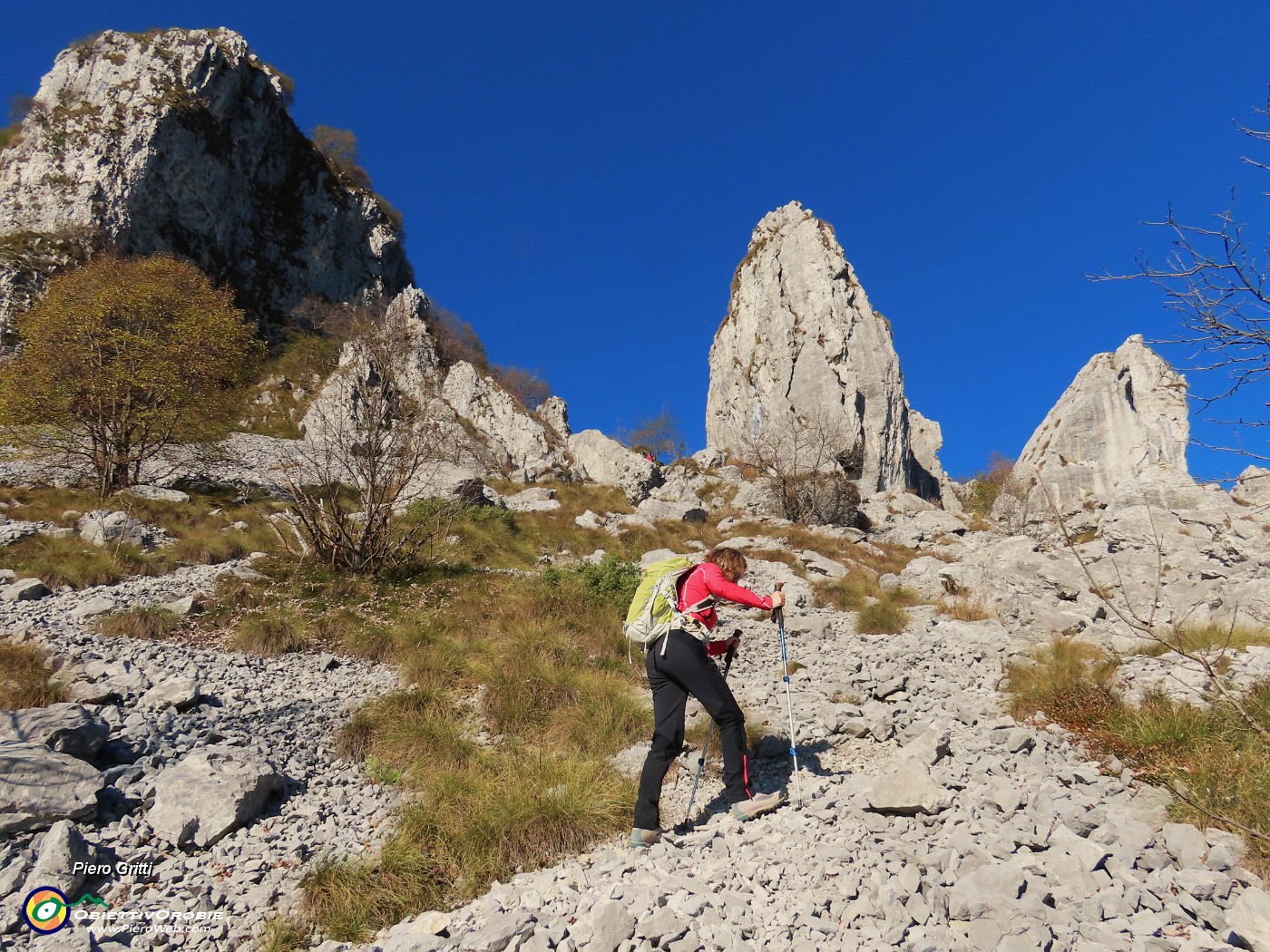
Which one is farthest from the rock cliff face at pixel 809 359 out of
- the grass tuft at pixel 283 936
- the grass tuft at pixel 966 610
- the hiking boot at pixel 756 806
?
the grass tuft at pixel 283 936

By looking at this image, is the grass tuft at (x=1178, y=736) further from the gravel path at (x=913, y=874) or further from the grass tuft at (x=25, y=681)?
the grass tuft at (x=25, y=681)

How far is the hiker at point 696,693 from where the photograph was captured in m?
4.77

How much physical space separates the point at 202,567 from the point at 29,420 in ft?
35.5

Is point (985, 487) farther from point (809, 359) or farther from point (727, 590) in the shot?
point (727, 590)

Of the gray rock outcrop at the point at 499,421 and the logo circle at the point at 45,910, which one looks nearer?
the logo circle at the point at 45,910

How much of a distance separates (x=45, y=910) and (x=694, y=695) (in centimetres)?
448

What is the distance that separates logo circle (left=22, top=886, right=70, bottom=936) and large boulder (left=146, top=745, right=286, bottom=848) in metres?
0.68

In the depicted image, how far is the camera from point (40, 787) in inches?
167

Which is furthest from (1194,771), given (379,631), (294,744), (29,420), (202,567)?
(29,420)

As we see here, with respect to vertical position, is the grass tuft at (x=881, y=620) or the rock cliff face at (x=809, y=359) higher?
the rock cliff face at (x=809, y=359)

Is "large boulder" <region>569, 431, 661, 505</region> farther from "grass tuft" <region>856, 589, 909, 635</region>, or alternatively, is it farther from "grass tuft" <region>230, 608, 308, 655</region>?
"grass tuft" <region>230, 608, 308, 655</region>

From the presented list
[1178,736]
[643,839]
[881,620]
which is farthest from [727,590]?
[881,620]

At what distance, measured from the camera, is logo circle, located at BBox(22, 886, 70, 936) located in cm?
347

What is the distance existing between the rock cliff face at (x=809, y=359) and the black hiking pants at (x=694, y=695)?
38408 millimetres
